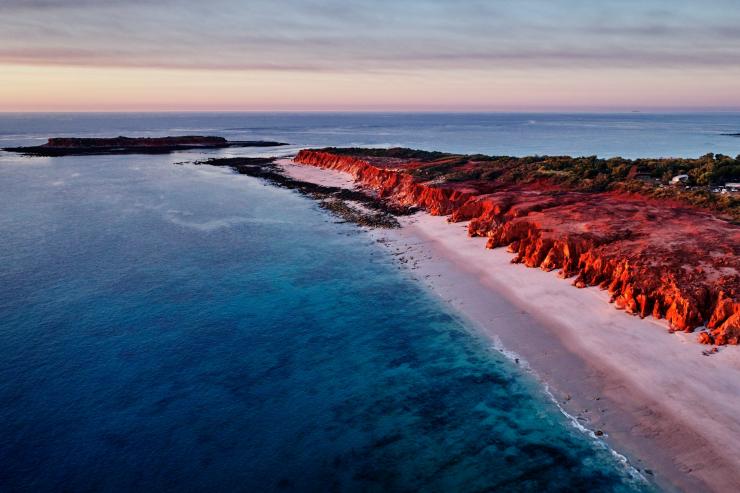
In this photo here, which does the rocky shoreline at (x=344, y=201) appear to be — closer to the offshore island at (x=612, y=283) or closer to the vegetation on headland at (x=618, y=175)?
the offshore island at (x=612, y=283)

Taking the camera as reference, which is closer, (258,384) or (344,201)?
(258,384)

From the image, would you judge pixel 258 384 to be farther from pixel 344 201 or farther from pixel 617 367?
pixel 344 201

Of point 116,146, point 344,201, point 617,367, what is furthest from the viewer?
point 116,146

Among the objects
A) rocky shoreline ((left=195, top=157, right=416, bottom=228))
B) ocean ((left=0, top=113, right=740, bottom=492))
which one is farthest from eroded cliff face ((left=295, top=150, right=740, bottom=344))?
ocean ((left=0, top=113, right=740, bottom=492))

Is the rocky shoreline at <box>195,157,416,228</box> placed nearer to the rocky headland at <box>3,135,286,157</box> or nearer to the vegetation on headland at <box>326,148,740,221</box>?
the vegetation on headland at <box>326,148,740,221</box>

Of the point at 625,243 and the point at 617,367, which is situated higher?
the point at 625,243

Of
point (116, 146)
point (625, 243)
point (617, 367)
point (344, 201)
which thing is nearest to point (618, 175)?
point (625, 243)

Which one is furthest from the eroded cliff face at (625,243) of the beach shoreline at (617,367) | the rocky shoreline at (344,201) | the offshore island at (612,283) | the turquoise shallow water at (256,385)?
the turquoise shallow water at (256,385)

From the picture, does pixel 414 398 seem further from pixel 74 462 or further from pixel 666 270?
pixel 666 270
